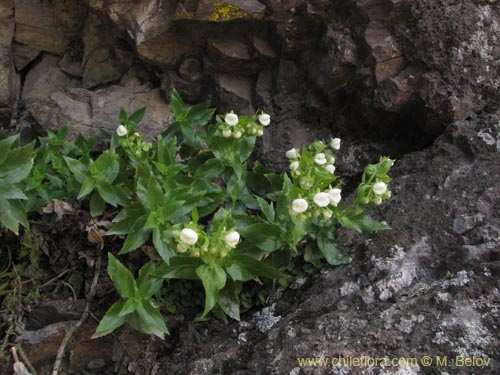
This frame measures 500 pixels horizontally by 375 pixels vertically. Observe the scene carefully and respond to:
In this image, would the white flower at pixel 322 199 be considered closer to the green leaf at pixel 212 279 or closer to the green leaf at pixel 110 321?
the green leaf at pixel 212 279

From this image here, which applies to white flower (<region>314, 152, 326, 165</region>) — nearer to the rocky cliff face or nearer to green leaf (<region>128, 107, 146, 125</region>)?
the rocky cliff face

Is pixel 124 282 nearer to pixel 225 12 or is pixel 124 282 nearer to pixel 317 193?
pixel 317 193

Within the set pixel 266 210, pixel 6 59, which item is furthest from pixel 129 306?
pixel 6 59

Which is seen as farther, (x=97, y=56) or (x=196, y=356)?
(x=97, y=56)

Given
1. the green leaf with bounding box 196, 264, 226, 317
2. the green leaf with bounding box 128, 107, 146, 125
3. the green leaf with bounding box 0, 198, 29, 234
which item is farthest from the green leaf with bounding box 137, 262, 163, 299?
the green leaf with bounding box 128, 107, 146, 125

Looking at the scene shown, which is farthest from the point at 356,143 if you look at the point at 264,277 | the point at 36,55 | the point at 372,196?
the point at 36,55

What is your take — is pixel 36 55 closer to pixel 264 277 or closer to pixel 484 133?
pixel 264 277
